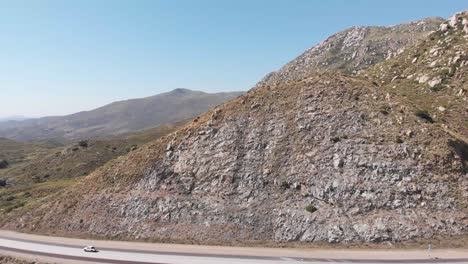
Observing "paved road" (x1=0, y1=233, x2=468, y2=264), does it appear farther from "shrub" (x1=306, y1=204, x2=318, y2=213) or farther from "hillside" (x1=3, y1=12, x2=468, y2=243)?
"shrub" (x1=306, y1=204, x2=318, y2=213)

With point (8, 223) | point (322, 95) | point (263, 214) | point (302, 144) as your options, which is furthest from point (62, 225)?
point (322, 95)

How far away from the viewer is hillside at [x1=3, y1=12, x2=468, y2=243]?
49375mm

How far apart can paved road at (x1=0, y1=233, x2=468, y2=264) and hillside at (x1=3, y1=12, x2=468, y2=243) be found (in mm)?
4987

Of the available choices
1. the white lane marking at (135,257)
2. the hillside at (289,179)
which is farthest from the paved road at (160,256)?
the hillside at (289,179)

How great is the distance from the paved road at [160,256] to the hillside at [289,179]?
4.99 m

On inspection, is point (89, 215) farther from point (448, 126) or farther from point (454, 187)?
point (448, 126)

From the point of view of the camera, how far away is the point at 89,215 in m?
62.0

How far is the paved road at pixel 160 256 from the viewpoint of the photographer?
41031 millimetres

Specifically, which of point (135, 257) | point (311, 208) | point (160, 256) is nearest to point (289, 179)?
point (311, 208)

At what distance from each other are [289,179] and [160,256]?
2256cm

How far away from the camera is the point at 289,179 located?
57344mm

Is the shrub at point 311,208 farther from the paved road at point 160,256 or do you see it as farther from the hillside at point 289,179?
the paved road at point 160,256

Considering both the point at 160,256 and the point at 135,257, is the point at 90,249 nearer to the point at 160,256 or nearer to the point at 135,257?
the point at 135,257

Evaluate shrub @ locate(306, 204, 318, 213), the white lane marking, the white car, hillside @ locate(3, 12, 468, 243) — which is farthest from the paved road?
shrub @ locate(306, 204, 318, 213)
